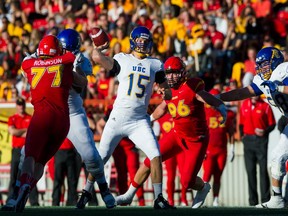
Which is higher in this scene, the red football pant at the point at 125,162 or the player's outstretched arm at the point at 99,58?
the player's outstretched arm at the point at 99,58

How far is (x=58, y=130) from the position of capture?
32.9 feet

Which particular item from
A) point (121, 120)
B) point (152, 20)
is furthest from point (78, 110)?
point (152, 20)

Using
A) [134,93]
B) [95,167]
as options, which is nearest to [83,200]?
[95,167]

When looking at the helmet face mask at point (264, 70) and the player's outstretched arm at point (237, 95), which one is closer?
the helmet face mask at point (264, 70)

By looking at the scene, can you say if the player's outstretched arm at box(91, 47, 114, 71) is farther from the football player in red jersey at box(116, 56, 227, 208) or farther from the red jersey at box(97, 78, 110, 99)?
the red jersey at box(97, 78, 110, 99)

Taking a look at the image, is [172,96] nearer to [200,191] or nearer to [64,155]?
[200,191]

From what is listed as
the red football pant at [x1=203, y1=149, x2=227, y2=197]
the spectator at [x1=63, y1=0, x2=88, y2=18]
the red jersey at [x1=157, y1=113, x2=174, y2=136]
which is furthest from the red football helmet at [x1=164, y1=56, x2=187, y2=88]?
the spectator at [x1=63, y1=0, x2=88, y2=18]

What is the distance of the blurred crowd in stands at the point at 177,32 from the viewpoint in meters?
17.7

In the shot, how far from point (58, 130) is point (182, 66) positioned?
105 inches

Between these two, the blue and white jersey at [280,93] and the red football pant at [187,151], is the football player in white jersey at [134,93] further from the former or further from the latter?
the blue and white jersey at [280,93]

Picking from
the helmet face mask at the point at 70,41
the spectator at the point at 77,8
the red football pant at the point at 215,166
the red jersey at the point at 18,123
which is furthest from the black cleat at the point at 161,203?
the spectator at the point at 77,8

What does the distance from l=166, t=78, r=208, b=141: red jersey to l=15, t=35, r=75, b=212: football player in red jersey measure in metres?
2.26

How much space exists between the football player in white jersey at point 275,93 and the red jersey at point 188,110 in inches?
16.9

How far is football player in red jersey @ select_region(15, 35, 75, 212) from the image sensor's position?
32.6 ft
